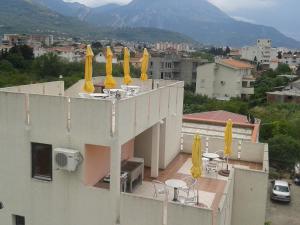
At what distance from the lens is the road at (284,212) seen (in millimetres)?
25147

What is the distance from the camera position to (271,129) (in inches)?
1441

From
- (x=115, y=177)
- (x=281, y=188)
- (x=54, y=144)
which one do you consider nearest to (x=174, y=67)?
(x=281, y=188)

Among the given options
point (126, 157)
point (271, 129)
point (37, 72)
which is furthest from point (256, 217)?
point (37, 72)

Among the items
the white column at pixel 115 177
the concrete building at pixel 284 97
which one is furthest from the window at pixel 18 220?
the concrete building at pixel 284 97

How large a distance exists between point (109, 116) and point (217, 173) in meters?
Result: 6.46

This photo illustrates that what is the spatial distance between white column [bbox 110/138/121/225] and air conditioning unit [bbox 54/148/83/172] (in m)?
0.92

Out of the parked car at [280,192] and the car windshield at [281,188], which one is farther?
the car windshield at [281,188]

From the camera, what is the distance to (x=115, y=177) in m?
9.61

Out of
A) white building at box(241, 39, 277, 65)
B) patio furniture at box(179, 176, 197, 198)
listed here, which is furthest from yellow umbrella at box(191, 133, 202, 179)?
white building at box(241, 39, 277, 65)

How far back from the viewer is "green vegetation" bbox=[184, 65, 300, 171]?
104 ft

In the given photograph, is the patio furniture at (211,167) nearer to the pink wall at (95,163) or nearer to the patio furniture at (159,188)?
the patio furniture at (159,188)

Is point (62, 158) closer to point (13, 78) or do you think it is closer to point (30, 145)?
point (30, 145)

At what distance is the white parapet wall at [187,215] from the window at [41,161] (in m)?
3.56

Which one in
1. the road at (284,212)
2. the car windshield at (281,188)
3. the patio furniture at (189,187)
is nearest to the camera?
the patio furniture at (189,187)
